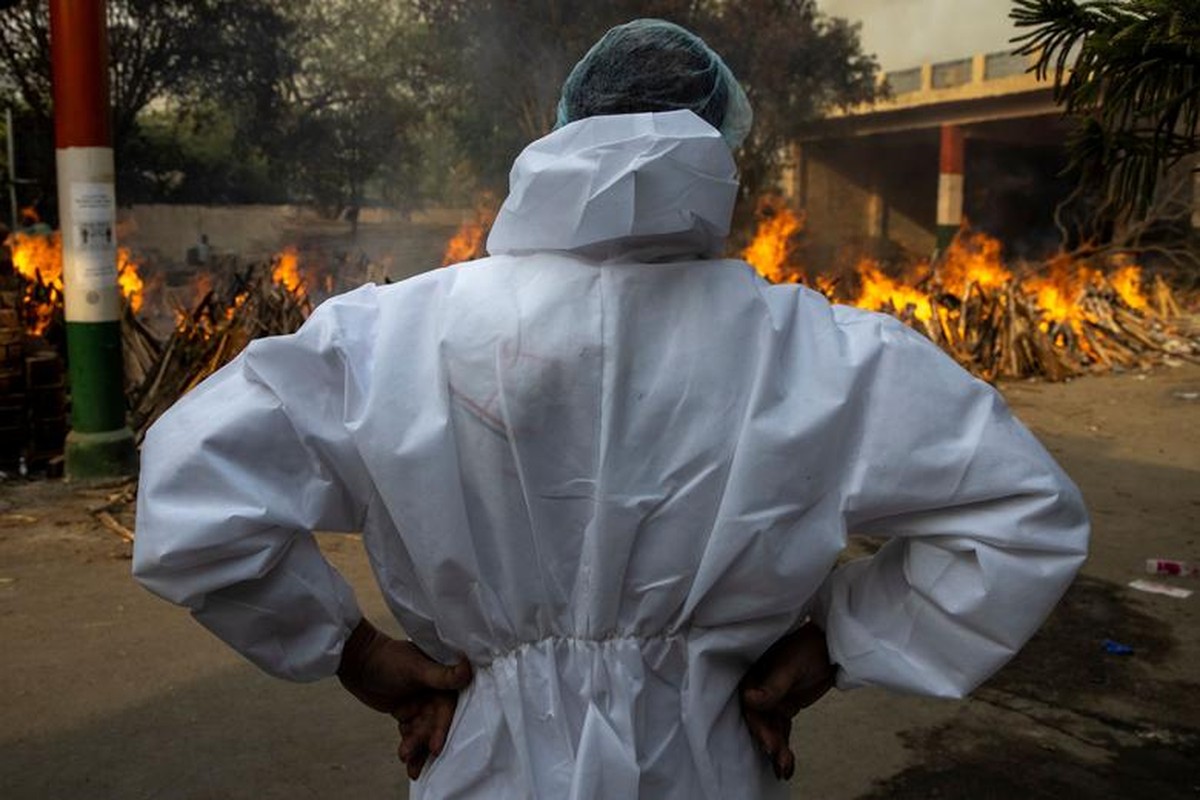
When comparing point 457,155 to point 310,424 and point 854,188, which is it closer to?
point 854,188

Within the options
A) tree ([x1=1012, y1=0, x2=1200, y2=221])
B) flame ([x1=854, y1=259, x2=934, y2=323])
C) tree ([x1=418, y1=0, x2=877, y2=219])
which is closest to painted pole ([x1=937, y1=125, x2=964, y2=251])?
tree ([x1=418, y1=0, x2=877, y2=219])

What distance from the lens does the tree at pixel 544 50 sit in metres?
16.6

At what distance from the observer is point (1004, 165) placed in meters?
26.4

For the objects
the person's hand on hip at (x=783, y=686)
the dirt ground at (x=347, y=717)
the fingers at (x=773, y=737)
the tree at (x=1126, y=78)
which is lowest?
the dirt ground at (x=347, y=717)

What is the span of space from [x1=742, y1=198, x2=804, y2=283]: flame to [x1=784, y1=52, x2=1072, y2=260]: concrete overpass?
11.5 ft

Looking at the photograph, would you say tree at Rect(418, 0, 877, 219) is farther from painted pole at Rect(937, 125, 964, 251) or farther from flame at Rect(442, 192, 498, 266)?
painted pole at Rect(937, 125, 964, 251)

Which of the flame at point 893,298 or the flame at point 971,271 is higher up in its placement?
the flame at point 971,271

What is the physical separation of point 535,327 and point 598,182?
7.9 inches

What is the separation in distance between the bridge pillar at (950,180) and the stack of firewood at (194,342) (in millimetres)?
18694

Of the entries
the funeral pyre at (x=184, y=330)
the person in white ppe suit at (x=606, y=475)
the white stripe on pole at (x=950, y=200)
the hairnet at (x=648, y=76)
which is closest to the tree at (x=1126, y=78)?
the hairnet at (x=648, y=76)

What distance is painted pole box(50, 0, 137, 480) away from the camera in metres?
5.97

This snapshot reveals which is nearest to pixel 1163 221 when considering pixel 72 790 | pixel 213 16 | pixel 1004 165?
pixel 1004 165

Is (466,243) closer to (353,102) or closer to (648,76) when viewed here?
Answer: (353,102)

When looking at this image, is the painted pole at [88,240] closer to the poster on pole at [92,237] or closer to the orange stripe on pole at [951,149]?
the poster on pole at [92,237]
